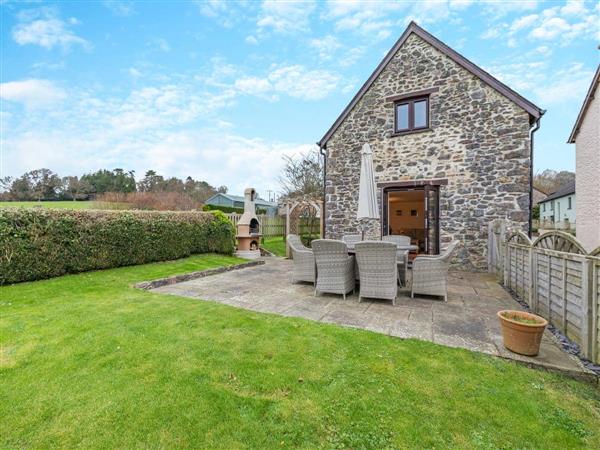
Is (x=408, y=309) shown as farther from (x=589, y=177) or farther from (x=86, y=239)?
(x=589, y=177)

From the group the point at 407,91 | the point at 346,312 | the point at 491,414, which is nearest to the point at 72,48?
the point at 407,91

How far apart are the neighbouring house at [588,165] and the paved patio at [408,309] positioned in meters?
8.77

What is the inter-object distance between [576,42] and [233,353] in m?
13.5

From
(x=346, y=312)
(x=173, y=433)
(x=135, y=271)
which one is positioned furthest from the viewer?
(x=135, y=271)

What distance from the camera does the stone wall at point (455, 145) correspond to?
302 inches

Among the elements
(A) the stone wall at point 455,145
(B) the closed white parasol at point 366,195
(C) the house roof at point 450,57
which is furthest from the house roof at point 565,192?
(B) the closed white parasol at point 366,195

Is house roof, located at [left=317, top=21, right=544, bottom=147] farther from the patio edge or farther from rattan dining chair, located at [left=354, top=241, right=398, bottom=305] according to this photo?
rattan dining chair, located at [left=354, top=241, right=398, bottom=305]

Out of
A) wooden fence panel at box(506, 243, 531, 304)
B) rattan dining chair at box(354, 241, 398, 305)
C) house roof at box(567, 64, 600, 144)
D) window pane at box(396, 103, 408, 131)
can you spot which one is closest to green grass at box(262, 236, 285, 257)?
window pane at box(396, 103, 408, 131)

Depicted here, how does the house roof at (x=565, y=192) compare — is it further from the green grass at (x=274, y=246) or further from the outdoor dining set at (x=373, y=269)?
the outdoor dining set at (x=373, y=269)

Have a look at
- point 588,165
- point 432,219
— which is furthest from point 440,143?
point 588,165

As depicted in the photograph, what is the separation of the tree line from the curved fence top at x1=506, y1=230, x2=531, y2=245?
1290 inches

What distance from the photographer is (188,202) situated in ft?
93.6

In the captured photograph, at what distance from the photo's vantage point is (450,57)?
8.30m

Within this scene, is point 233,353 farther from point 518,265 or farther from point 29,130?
point 29,130
